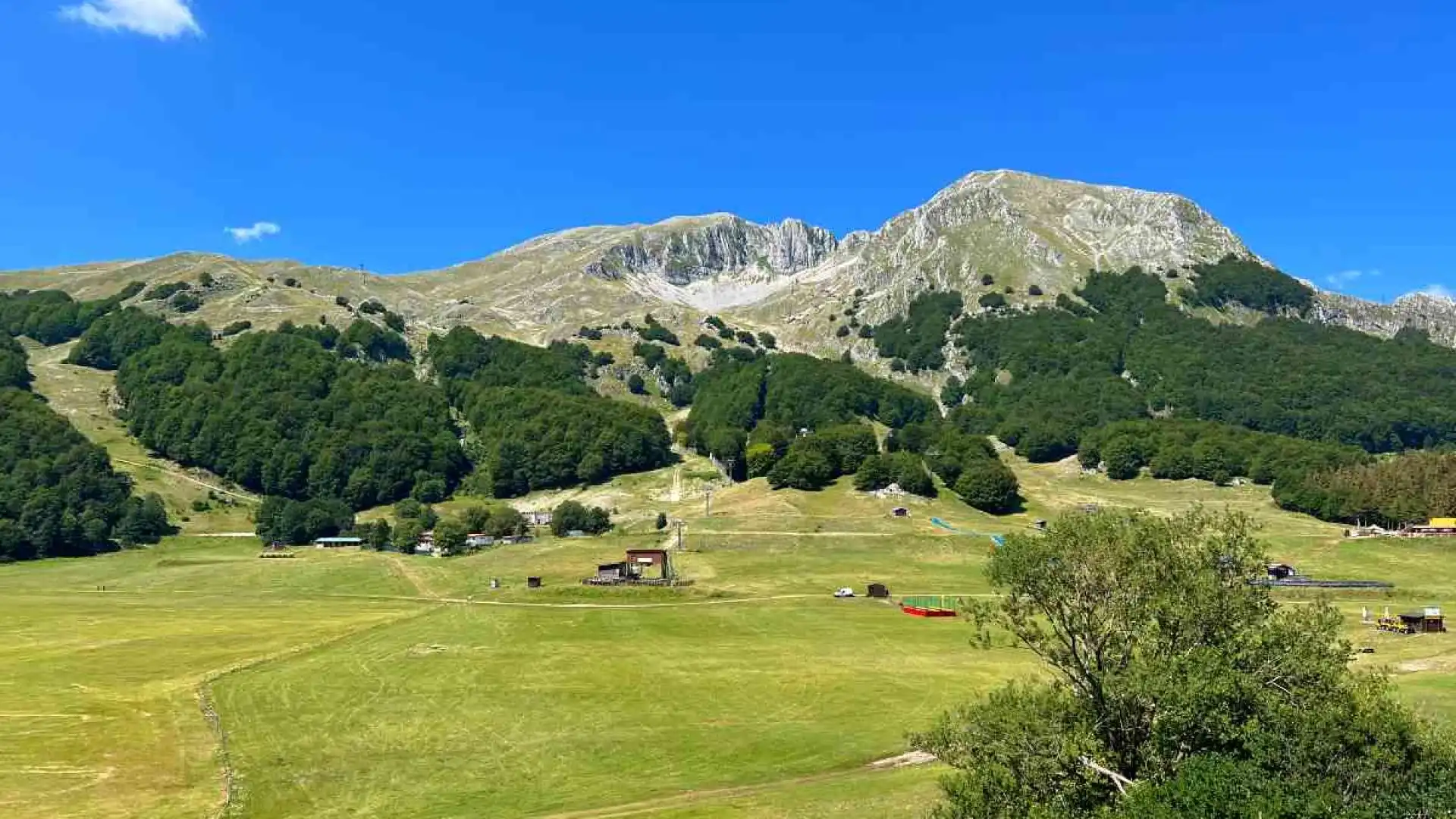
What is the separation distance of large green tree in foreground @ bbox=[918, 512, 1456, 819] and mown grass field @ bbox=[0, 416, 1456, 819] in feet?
33.2

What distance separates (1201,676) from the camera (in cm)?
3072

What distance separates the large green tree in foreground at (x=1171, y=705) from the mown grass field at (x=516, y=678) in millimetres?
10127

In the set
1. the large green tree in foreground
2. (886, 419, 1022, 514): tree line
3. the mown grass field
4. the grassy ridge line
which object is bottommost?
the grassy ridge line

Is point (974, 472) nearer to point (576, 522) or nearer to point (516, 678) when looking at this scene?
point (576, 522)

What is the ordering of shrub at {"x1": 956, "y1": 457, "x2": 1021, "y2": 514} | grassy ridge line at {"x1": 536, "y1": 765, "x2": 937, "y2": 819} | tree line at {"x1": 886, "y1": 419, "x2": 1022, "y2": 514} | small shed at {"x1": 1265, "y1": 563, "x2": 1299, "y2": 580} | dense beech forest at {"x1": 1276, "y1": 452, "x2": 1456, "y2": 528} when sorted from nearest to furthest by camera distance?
grassy ridge line at {"x1": 536, "y1": 765, "x2": 937, "y2": 819}, small shed at {"x1": 1265, "y1": 563, "x2": 1299, "y2": 580}, dense beech forest at {"x1": 1276, "y1": 452, "x2": 1456, "y2": 528}, shrub at {"x1": 956, "y1": 457, "x2": 1021, "y2": 514}, tree line at {"x1": 886, "y1": 419, "x2": 1022, "y2": 514}

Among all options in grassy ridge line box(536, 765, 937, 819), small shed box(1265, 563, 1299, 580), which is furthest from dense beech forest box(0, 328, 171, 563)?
small shed box(1265, 563, 1299, 580)

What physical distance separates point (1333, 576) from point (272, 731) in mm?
122944

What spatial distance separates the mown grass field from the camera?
148ft

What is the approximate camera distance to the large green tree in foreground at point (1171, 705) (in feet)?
92.5

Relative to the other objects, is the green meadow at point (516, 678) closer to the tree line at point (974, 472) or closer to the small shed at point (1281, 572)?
the small shed at point (1281, 572)

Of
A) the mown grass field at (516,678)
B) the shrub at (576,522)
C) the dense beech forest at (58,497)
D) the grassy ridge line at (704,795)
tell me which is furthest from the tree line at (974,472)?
the dense beech forest at (58,497)

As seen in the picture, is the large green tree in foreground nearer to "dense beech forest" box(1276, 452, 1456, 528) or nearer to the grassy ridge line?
the grassy ridge line

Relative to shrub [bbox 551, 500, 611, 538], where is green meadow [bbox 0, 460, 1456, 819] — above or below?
below

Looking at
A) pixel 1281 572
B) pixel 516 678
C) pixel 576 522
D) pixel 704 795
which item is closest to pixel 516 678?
pixel 516 678
